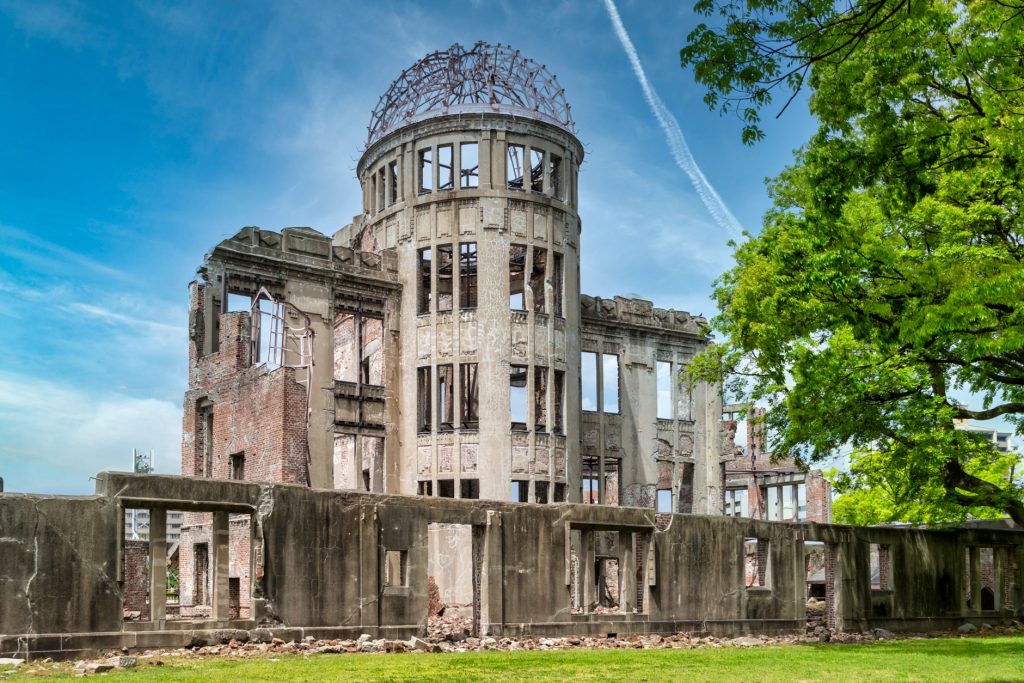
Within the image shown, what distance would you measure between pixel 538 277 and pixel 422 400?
5303 mm

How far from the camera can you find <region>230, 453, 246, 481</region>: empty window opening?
28.4 m

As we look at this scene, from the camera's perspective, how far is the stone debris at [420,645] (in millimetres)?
13906

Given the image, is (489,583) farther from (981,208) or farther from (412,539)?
(981,208)

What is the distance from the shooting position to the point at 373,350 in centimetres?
3344

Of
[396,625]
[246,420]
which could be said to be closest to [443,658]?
[396,625]

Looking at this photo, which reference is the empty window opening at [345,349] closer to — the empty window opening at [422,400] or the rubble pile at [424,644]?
the empty window opening at [422,400]

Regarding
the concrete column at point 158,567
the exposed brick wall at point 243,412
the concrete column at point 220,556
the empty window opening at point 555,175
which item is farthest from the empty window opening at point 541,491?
the concrete column at point 158,567

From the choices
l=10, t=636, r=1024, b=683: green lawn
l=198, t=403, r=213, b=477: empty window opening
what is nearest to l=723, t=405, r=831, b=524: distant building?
l=198, t=403, r=213, b=477: empty window opening

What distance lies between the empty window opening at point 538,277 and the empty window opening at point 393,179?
459 centimetres

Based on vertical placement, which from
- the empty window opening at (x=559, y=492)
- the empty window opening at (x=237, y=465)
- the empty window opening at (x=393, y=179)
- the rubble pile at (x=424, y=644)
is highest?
the empty window opening at (x=393, y=179)

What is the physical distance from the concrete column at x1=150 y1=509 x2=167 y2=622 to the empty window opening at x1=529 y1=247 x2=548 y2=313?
17092 mm

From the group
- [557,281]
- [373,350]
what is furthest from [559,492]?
[373,350]

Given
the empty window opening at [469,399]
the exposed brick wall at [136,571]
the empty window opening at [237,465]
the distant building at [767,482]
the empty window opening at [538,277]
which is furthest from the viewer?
the distant building at [767,482]

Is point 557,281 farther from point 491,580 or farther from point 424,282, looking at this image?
point 491,580
